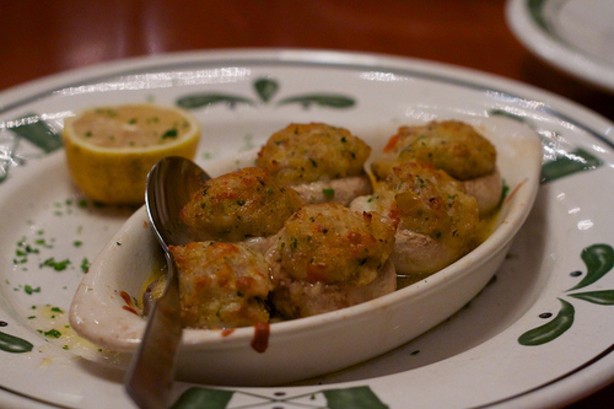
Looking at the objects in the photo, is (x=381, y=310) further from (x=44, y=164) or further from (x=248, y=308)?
(x=44, y=164)

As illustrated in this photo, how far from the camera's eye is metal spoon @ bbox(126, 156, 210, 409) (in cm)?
165

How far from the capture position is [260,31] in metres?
5.13

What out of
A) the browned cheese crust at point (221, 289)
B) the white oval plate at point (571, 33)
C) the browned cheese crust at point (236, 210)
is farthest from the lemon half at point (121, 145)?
the white oval plate at point (571, 33)

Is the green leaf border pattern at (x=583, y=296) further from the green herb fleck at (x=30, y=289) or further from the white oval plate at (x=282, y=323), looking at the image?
the green herb fleck at (x=30, y=289)

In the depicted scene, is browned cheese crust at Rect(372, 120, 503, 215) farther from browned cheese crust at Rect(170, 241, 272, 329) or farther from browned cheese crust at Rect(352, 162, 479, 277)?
browned cheese crust at Rect(170, 241, 272, 329)

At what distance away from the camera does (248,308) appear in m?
1.90

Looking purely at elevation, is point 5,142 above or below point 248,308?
below

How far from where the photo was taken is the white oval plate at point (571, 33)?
3641 millimetres

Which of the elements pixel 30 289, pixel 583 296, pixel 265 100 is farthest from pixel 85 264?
pixel 583 296

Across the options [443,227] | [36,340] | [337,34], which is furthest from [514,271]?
[337,34]

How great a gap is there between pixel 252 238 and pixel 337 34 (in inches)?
124

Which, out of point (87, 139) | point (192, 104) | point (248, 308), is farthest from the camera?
point (192, 104)

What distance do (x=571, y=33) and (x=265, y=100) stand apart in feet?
5.99

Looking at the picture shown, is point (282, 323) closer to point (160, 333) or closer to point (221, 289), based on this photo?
point (221, 289)
